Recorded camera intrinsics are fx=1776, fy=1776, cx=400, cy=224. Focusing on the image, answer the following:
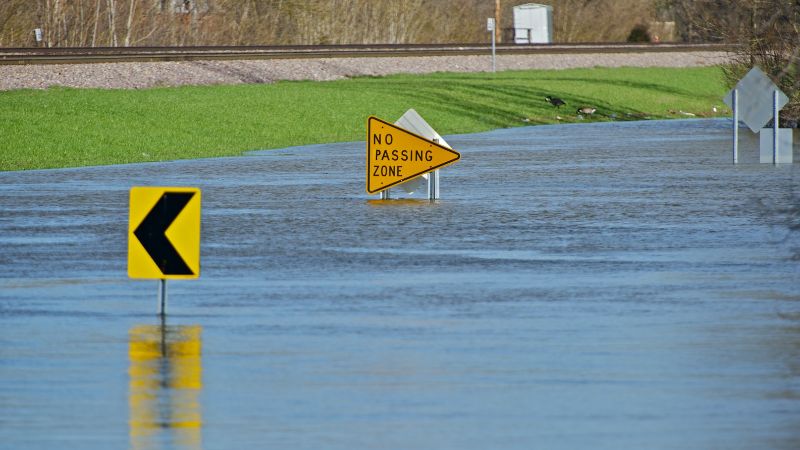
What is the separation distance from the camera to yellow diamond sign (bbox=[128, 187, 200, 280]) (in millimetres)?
11547

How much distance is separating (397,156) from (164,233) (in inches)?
376

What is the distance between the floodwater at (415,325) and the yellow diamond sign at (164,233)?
369 mm

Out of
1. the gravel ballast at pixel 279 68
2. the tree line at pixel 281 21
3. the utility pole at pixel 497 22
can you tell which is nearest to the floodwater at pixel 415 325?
the gravel ballast at pixel 279 68

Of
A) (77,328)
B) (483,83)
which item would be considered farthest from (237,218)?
(483,83)

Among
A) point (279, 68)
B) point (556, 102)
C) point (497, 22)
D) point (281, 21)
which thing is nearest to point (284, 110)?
point (556, 102)

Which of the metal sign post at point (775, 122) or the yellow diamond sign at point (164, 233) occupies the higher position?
the metal sign post at point (775, 122)

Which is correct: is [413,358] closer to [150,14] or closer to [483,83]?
[483,83]

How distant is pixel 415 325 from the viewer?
11.5 m

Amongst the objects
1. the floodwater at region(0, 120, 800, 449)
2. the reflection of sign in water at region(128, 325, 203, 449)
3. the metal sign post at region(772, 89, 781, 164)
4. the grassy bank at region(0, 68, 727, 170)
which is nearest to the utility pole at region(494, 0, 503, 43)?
the grassy bank at region(0, 68, 727, 170)

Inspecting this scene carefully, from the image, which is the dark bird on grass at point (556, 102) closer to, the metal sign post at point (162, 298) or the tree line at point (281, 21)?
the tree line at point (281, 21)

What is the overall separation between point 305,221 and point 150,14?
46.2m

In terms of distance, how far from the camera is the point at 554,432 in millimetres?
8016

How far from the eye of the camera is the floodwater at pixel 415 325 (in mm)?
8242

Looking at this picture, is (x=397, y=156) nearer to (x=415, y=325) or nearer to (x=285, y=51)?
(x=415, y=325)
